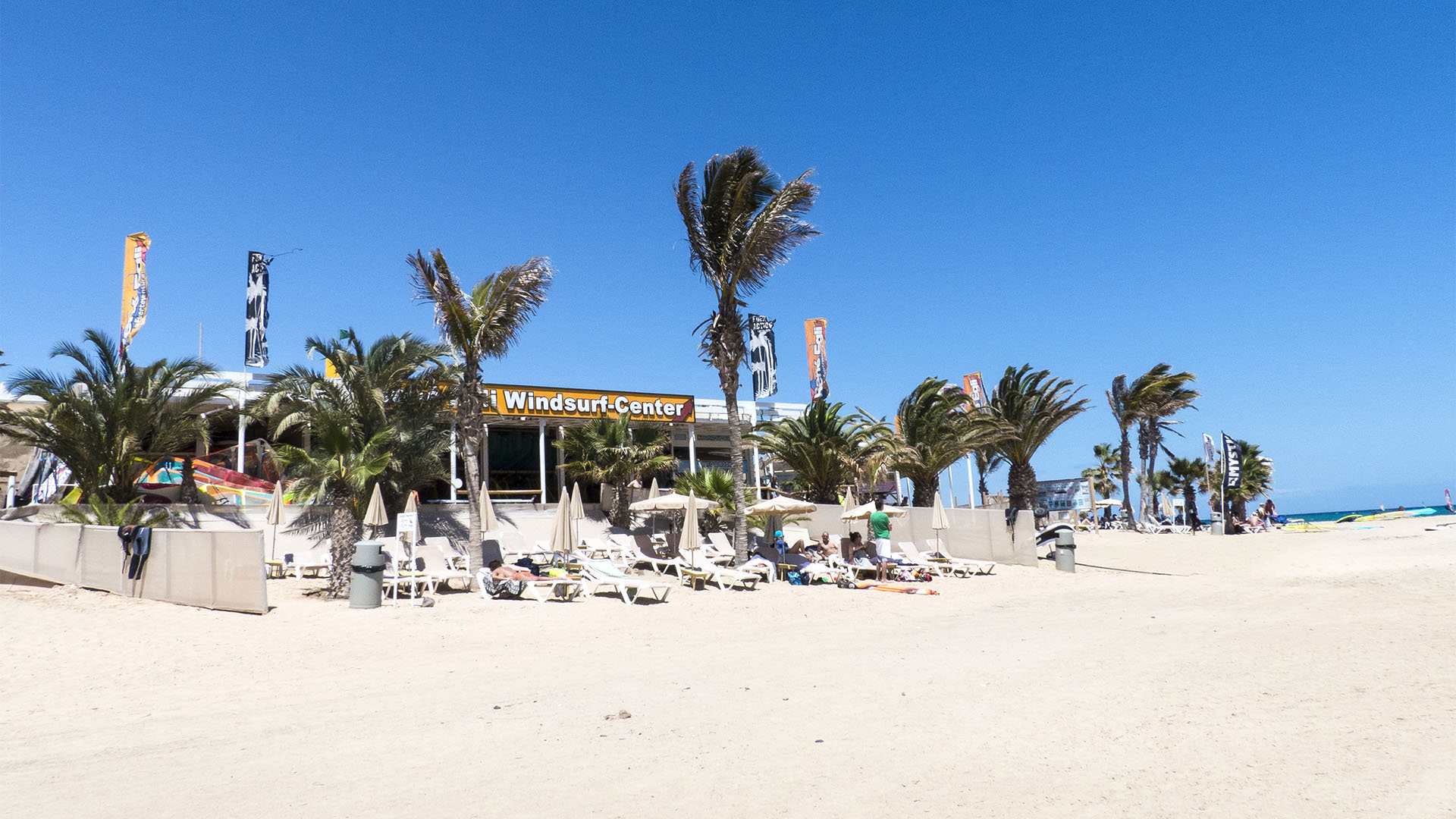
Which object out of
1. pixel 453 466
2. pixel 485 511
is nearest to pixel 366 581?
pixel 485 511

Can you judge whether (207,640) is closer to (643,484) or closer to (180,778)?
(180,778)

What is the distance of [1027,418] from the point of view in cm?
2225

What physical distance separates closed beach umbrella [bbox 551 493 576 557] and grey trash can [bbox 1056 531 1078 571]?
10.5 metres

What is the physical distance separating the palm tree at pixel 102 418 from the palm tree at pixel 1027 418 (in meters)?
18.8

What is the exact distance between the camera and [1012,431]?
21453 mm

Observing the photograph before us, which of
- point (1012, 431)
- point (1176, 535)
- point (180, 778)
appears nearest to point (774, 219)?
point (1012, 431)

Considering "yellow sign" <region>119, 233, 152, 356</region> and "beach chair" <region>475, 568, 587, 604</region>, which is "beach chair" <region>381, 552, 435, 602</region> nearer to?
"beach chair" <region>475, 568, 587, 604</region>

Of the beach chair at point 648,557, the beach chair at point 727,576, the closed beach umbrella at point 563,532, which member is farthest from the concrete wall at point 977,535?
the closed beach umbrella at point 563,532

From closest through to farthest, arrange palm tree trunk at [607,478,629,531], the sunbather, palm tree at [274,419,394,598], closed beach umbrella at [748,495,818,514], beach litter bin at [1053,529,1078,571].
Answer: the sunbather → palm tree at [274,419,394,598] → closed beach umbrella at [748,495,818,514] → beach litter bin at [1053,529,1078,571] → palm tree trunk at [607,478,629,531]

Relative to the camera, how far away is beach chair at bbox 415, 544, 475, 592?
1229cm

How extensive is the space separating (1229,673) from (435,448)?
13706 millimetres

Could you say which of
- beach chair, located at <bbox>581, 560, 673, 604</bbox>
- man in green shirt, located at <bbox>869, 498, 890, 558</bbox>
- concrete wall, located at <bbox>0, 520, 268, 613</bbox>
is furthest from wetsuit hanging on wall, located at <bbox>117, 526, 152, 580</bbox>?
man in green shirt, located at <bbox>869, 498, 890, 558</bbox>

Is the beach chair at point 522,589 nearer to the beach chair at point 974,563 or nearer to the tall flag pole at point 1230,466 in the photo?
the beach chair at point 974,563

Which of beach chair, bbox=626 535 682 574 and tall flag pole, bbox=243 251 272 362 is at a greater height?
tall flag pole, bbox=243 251 272 362
